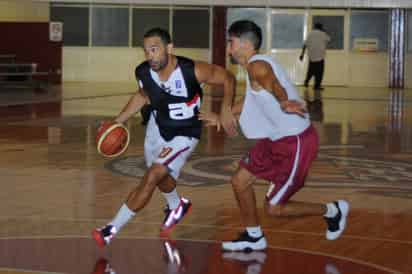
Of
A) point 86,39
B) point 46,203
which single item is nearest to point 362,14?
point 86,39

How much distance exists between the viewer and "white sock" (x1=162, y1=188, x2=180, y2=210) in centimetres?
872

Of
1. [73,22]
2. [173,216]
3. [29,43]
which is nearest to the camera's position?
[173,216]

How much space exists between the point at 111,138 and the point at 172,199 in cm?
78

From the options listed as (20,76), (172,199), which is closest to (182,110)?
(172,199)

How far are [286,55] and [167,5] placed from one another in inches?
170

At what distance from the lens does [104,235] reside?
7.87 meters

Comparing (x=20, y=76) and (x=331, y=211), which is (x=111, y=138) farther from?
(x=20, y=76)

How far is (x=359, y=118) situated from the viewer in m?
22.1

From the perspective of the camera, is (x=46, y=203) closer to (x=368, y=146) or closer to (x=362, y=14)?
(x=368, y=146)

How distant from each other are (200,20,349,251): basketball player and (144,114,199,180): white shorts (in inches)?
22.0

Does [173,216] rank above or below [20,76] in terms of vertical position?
below

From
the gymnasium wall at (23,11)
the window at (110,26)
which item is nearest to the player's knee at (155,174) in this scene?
the gymnasium wall at (23,11)

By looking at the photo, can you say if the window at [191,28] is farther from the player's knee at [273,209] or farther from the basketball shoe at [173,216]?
the player's knee at [273,209]

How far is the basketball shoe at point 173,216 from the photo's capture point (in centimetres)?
865
